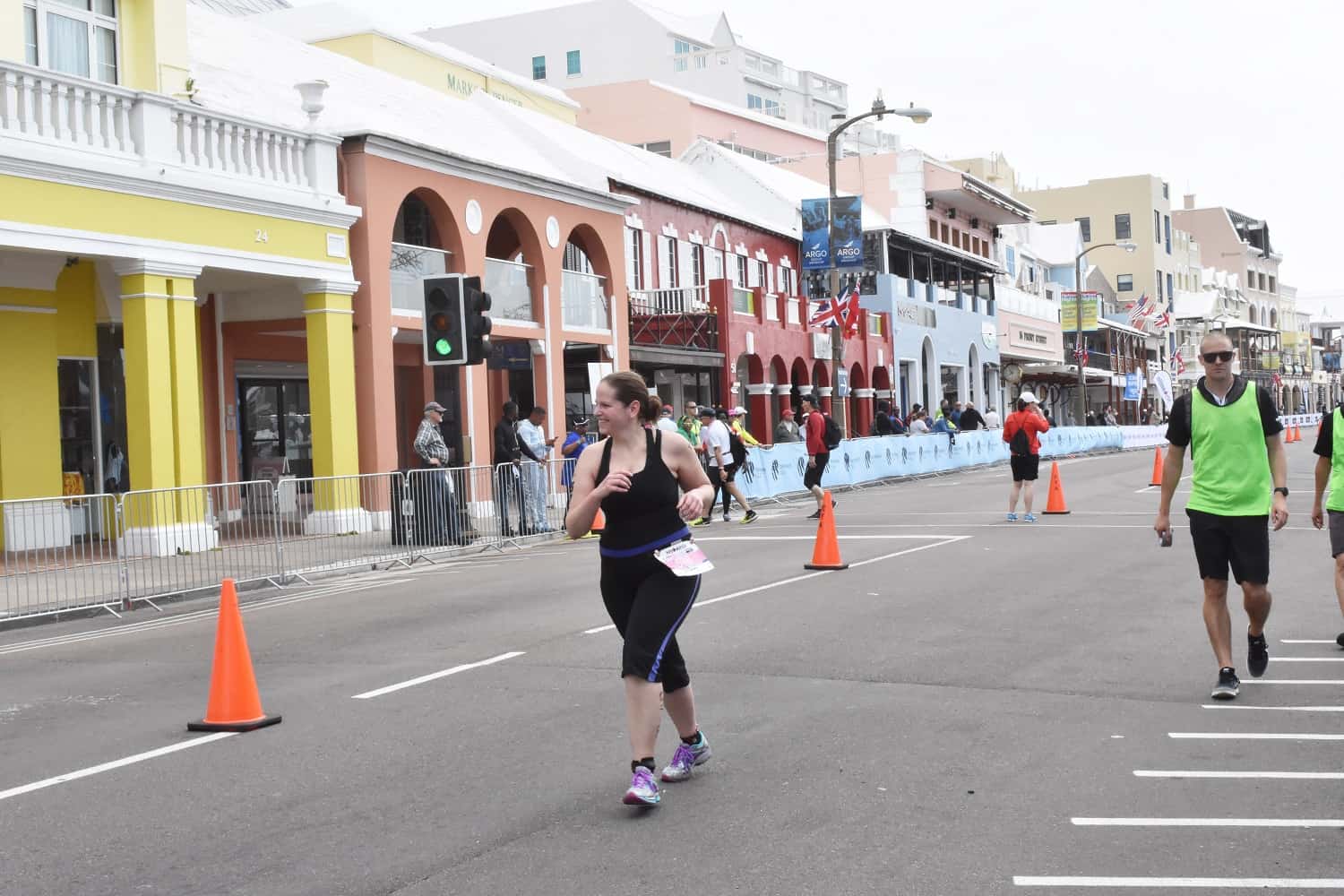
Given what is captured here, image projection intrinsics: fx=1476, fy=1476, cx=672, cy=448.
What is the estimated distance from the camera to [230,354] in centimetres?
2380

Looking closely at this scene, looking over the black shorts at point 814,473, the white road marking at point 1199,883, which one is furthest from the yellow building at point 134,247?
the white road marking at point 1199,883

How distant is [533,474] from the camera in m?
Result: 20.2

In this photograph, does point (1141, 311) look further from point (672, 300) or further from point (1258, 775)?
point (1258, 775)

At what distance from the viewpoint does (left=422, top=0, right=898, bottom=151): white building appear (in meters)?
73.1

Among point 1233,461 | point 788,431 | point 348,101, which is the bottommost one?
point 1233,461

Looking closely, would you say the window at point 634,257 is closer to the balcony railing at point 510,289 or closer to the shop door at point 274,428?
the balcony railing at point 510,289

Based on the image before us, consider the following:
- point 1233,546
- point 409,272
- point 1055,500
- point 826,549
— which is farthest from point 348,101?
point 1233,546

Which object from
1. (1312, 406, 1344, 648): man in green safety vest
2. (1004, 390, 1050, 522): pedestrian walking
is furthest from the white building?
(1312, 406, 1344, 648): man in green safety vest

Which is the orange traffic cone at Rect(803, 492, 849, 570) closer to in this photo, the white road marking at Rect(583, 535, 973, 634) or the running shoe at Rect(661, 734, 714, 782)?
the white road marking at Rect(583, 535, 973, 634)

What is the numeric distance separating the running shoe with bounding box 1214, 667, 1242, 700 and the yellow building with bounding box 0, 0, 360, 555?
34.5ft

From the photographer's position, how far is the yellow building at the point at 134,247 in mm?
17172

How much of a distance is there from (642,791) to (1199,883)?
80.3 inches

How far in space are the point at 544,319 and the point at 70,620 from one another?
575 inches

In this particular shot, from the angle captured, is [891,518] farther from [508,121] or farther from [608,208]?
[508,121]
